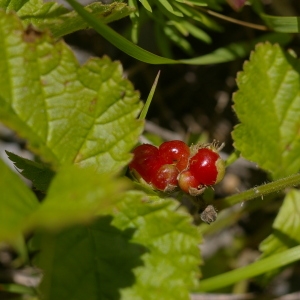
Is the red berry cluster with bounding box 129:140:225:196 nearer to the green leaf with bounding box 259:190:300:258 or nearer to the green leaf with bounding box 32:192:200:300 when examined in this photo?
the green leaf with bounding box 32:192:200:300

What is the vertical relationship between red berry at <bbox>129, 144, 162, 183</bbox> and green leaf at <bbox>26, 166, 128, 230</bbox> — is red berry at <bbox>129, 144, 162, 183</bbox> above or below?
below

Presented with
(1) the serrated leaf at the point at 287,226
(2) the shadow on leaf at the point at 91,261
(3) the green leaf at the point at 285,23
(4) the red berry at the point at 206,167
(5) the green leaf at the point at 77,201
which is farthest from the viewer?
(1) the serrated leaf at the point at 287,226

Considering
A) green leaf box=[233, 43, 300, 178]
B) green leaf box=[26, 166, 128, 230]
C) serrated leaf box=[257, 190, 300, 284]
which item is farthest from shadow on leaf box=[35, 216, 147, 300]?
serrated leaf box=[257, 190, 300, 284]

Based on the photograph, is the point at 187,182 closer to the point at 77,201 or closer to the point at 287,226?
the point at 77,201

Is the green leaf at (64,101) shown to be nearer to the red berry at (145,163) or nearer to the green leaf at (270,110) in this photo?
the red berry at (145,163)

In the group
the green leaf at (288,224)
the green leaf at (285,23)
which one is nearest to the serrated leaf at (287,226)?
the green leaf at (288,224)

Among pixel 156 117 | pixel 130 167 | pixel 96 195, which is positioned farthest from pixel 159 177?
pixel 156 117
